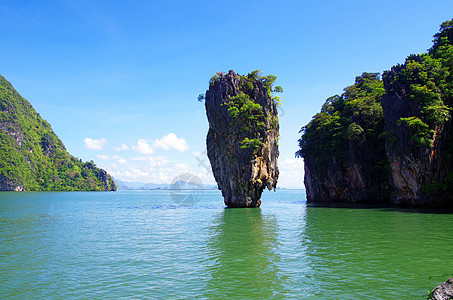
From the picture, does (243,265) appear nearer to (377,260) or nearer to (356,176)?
(377,260)

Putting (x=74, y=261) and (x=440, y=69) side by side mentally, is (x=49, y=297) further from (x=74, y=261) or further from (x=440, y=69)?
(x=440, y=69)

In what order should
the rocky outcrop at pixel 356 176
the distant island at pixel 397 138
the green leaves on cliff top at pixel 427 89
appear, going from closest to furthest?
the green leaves on cliff top at pixel 427 89 → the distant island at pixel 397 138 → the rocky outcrop at pixel 356 176

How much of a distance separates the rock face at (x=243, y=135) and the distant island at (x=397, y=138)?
14.5m

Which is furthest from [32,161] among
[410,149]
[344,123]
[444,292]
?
[444,292]

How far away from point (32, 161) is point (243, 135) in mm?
164630

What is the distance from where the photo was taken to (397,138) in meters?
40.3

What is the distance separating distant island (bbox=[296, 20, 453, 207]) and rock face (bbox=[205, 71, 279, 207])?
14542 millimetres

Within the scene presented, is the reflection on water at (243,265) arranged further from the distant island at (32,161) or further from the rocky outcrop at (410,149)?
the distant island at (32,161)

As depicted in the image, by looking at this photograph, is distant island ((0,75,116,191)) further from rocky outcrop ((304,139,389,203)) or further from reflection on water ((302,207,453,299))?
reflection on water ((302,207,453,299))

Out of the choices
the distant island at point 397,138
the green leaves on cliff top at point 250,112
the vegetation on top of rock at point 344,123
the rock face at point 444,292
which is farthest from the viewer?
the vegetation on top of rock at point 344,123

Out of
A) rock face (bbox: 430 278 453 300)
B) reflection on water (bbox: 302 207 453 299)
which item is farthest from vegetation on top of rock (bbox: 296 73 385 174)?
rock face (bbox: 430 278 453 300)

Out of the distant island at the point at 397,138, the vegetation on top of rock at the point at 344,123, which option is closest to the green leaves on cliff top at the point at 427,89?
the distant island at the point at 397,138

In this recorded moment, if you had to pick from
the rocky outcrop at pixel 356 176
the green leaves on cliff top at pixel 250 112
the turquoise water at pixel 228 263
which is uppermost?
the green leaves on cliff top at pixel 250 112

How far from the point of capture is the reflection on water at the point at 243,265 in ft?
34.2
